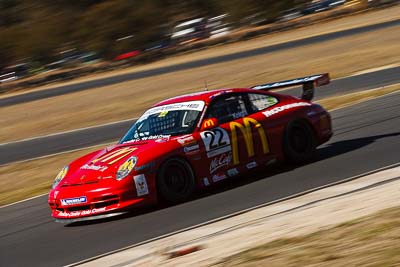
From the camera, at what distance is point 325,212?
297 inches

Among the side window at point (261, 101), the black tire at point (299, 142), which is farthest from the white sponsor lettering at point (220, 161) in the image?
the black tire at point (299, 142)

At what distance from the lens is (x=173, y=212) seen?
8922 millimetres

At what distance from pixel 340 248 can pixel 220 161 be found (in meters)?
3.99

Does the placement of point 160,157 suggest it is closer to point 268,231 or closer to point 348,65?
point 268,231

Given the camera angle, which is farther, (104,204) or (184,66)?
(184,66)

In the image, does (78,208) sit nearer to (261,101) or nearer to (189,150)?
(189,150)

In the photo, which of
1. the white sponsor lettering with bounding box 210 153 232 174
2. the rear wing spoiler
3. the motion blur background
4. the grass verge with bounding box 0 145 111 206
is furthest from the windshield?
the motion blur background

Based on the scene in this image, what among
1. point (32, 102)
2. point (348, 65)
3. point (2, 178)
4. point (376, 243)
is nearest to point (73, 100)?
point (32, 102)

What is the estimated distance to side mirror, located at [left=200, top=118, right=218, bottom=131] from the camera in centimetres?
977

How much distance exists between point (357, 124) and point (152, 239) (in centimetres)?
680

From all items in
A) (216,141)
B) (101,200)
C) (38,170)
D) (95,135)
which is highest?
(216,141)

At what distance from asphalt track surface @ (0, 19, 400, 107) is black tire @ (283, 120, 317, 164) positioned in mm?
21860

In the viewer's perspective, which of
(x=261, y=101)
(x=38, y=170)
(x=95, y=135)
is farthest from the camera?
(x=95, y=135)

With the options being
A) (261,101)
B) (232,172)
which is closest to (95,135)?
(261,101)
